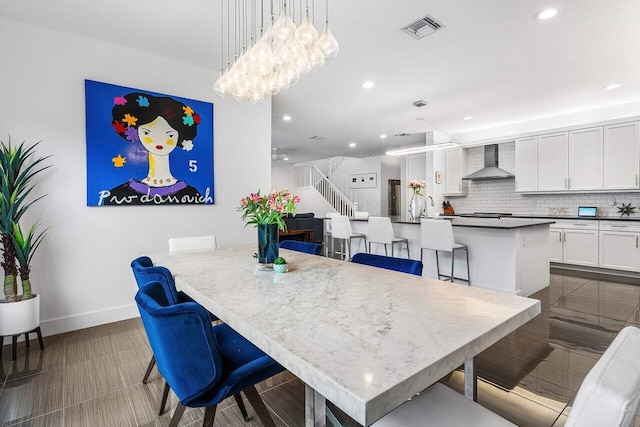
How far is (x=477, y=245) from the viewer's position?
3.99 metres

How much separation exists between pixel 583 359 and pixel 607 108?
15.9ft

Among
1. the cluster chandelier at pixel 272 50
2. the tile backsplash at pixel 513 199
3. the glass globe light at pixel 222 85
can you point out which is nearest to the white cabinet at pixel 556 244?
the tile backsplash at pixel 513 199

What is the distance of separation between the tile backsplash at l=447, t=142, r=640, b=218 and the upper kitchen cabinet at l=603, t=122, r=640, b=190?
1.47ft

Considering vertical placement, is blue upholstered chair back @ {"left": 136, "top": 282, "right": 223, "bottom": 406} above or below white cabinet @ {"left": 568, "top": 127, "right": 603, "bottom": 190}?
below

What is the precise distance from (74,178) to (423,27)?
355 cm

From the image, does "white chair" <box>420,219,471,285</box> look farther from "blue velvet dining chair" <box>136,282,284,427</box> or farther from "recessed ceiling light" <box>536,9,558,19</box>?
"blue velvet dining chair" <box>136,282,284,427</box>

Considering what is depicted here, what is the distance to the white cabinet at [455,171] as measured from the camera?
685cm

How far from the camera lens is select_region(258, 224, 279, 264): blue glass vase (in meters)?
1.88

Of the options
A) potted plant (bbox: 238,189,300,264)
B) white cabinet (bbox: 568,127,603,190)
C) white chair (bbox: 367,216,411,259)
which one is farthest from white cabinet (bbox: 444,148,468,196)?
potted plant (bbox: 238,189,300,264)

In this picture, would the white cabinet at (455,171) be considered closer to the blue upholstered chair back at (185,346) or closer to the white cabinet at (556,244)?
the white cabinet at (556,244)

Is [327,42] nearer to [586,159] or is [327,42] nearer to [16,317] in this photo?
[16,317]

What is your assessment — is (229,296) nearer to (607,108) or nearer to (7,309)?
(7,309)

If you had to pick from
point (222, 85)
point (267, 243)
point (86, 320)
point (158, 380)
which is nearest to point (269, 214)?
point (267, 243)

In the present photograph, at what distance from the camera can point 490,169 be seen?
6.47 meters
